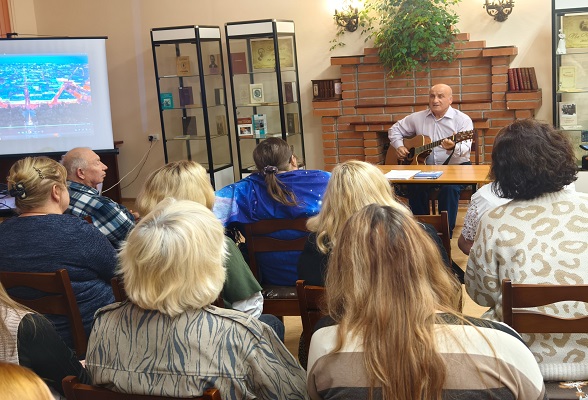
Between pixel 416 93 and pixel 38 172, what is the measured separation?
466cm

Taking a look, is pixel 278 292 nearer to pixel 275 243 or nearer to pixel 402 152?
pixel 275 243

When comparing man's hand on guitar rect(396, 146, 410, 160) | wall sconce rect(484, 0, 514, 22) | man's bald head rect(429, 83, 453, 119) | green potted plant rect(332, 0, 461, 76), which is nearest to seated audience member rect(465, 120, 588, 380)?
man's hand on guitar rect(396, 146, 410, 160)

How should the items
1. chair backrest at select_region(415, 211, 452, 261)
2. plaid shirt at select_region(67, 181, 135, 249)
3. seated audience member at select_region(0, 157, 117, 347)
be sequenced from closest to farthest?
seated audience member at select_region(0, 157, 117, 347) → chair backrest at select_region(415, 211, 452, 261) → plaid shirt at select_region(67, 181, 135, 249)

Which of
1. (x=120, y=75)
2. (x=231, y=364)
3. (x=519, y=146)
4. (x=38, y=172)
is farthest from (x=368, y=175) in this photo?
(x=120, y=75)

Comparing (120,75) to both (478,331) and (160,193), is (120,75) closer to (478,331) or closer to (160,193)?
(160,193)

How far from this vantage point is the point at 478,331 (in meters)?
1.53

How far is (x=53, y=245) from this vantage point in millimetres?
Result: 2715

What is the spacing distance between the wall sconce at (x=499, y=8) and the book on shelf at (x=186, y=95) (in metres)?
2.98

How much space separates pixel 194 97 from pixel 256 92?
0.65m

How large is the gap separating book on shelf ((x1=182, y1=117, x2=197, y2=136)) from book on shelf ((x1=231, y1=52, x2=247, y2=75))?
0.68 m

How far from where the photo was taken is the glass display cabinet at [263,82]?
23.6ft

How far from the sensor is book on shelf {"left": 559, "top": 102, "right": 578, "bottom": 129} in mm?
6422

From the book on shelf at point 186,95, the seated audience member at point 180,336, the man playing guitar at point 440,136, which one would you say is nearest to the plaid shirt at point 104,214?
the seated audience member at point 180,336

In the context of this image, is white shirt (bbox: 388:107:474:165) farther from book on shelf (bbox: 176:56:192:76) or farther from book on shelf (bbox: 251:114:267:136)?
book on shelf (bbox: 176:56:192:76)
